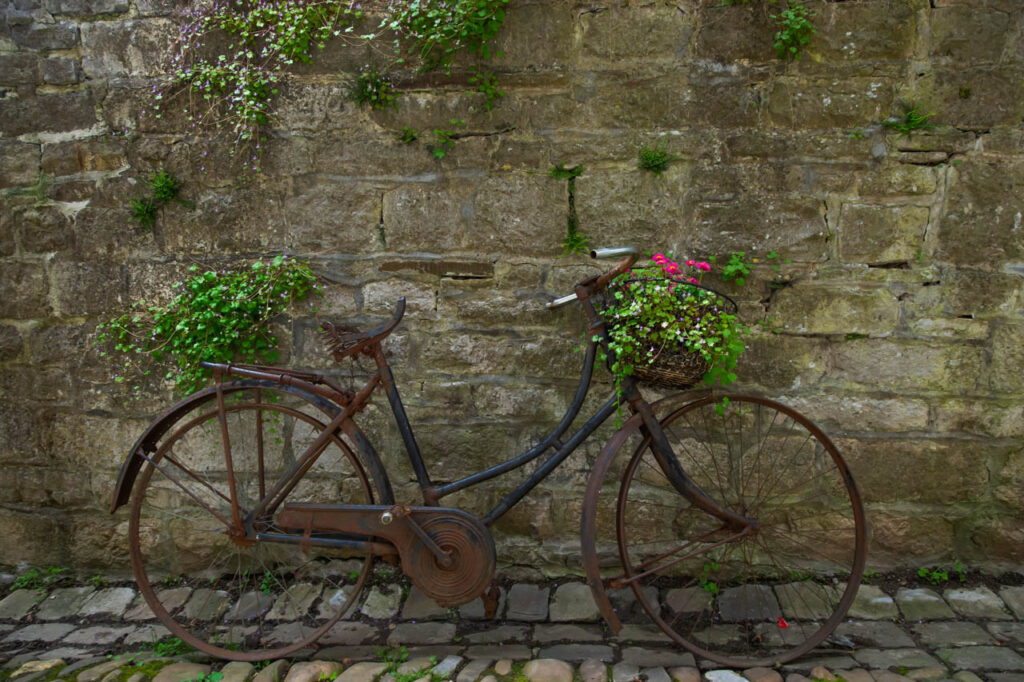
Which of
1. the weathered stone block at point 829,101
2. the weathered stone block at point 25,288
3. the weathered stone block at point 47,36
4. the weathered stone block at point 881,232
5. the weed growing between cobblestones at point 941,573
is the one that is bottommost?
the weed growing between cobblestones at point 941,573

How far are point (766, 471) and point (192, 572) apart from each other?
2.82 meters

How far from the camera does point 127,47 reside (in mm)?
2961

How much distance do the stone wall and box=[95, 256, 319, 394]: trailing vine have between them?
10cm

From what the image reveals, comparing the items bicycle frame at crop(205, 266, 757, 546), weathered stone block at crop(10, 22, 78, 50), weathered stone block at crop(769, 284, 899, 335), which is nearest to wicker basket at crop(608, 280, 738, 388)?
bicycle frame at crop(205, 266, 757, 546)

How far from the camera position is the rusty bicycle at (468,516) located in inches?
101

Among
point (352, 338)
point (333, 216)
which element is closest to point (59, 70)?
point (333, 216)

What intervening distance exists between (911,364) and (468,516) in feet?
6.89

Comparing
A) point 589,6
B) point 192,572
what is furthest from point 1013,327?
point 192,572

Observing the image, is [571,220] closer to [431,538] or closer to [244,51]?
[431,538]

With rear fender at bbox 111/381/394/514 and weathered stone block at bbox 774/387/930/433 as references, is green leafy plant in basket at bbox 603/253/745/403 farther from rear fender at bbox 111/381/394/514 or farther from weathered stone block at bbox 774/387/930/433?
rear fender at bbox 111/381/394/514

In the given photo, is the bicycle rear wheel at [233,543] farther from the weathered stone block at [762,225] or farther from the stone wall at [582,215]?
the weathered stone block at [762,225]

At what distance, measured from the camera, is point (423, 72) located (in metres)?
2.89

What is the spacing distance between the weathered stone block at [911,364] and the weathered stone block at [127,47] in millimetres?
3362

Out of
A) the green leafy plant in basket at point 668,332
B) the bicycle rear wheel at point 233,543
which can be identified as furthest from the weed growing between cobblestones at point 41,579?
the green leafy plant in basket at point 668,332
